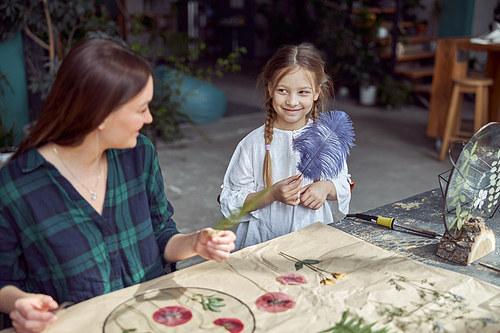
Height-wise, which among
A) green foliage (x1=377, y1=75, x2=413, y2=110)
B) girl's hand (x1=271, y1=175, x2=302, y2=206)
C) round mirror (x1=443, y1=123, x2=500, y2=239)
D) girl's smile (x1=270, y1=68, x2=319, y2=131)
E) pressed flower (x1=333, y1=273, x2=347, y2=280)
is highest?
girl's smile (x1=270, y1=68, x2=319, y2=131)

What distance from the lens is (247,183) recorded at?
1.83 meters

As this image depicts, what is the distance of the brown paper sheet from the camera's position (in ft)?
3.34

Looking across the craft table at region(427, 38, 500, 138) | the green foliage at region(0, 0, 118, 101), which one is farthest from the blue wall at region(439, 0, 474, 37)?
the green foliage at region(0, 0, 118, 101)

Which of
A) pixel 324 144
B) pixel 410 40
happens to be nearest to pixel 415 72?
pixel 410 40

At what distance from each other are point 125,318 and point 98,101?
48 cm

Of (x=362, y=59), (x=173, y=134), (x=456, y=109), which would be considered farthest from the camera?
(x=362, y=59)

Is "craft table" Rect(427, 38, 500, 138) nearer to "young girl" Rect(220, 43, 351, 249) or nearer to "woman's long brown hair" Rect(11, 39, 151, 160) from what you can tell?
"young girl" Rect(220, 43, 351, 249)

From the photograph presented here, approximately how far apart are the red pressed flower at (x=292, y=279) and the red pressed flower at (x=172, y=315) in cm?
27

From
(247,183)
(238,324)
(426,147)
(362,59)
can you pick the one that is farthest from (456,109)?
(238,324)

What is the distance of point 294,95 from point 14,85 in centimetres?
360

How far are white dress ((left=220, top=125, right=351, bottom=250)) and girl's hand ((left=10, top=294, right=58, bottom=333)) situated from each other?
915mm

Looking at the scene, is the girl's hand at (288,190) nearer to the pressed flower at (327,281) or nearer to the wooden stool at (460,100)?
the pressed flower at (327,281)

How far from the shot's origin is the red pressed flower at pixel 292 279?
1.18 metres

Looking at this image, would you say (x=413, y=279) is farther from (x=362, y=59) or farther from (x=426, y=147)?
(x=362, y=59)
